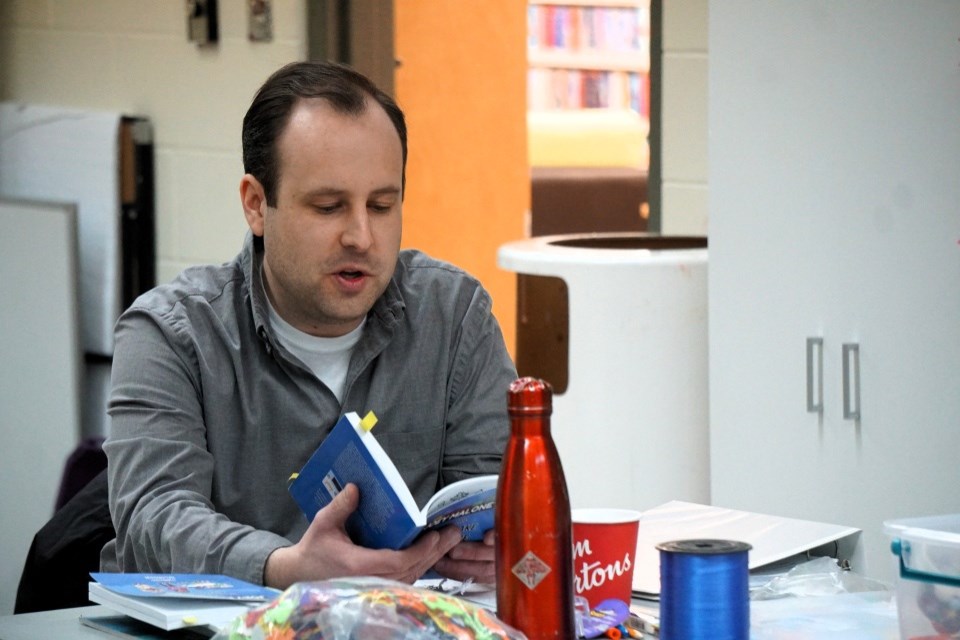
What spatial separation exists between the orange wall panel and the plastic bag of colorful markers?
9.31 ft

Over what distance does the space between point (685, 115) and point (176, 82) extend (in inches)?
64.8

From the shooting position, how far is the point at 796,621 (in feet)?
4.45

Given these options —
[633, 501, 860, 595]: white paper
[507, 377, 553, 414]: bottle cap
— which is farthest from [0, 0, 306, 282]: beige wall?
[507, 377, 553, 414]: bottle cap

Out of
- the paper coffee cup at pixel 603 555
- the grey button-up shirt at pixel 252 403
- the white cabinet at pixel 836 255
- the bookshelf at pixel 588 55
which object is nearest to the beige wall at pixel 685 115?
the white cabinet at pixel 836 255

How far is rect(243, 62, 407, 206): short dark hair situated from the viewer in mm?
1820

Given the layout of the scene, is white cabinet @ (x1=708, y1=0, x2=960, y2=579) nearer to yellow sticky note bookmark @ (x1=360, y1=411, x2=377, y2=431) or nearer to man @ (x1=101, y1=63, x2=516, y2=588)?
man @ (x1=101, y1=63, x2=516, y2=588)

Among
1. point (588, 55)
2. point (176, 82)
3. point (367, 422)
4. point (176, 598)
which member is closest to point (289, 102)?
point (367, 422)

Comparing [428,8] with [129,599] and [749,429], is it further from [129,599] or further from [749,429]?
[129,599]

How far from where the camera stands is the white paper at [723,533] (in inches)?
61.1

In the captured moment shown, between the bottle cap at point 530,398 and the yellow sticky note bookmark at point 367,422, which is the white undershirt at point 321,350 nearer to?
the yellow sticky note bookmark at point 367,422

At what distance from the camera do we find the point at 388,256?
71.6 inches

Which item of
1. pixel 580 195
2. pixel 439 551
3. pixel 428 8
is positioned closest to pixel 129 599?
pixel 439 551

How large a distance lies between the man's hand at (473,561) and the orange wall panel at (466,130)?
8.06 feet

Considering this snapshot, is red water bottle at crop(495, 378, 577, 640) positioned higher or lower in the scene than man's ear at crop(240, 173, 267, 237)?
lower
